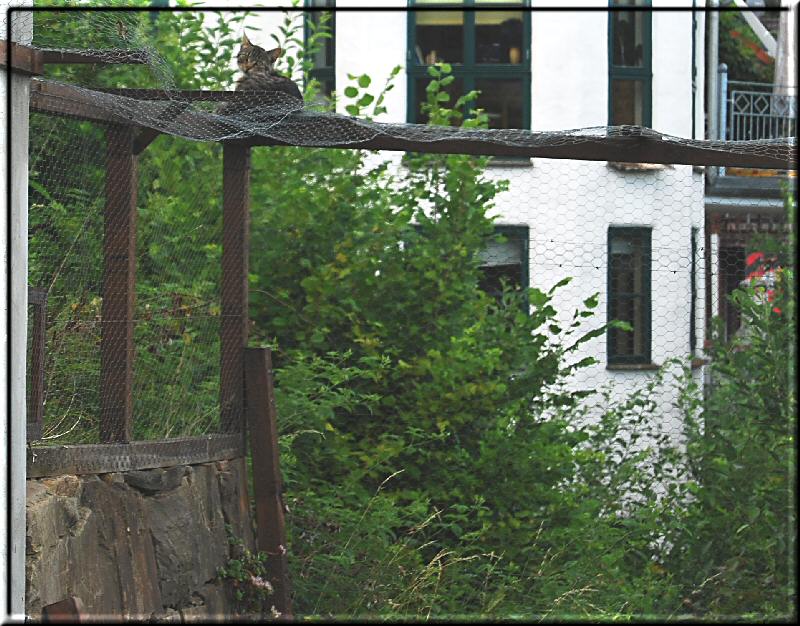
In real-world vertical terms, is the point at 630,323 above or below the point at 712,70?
below

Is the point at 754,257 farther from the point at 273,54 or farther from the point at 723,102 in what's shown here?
the point at 723,102

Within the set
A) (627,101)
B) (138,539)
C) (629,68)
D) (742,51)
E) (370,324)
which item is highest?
(742,51)

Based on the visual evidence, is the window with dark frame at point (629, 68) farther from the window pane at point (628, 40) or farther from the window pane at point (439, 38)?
the window pane at point (439, 38)

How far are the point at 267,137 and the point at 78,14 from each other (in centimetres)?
103

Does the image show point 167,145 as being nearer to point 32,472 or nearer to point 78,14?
point 78,14

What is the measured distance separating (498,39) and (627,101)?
1721mm

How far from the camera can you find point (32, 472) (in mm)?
5219

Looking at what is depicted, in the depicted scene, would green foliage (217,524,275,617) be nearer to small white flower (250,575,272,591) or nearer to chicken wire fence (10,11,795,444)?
small white flower (250,575,272,591)

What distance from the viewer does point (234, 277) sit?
6988 millimetres

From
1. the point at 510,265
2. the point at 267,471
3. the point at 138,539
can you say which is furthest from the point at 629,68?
the point at 138,539

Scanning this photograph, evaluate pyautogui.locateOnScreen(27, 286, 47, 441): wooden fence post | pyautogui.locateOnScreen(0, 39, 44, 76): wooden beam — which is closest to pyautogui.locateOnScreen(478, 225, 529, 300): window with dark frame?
pyautogui.locateOnScreen(27, 286, 47, 441): wooden fence post

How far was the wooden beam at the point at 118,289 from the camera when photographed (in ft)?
19.4

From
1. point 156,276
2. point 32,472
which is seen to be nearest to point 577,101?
point 156,276

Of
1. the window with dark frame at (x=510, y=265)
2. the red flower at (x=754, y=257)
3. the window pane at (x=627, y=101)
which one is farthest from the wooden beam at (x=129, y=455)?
the window pane at (x=627, y=101)
